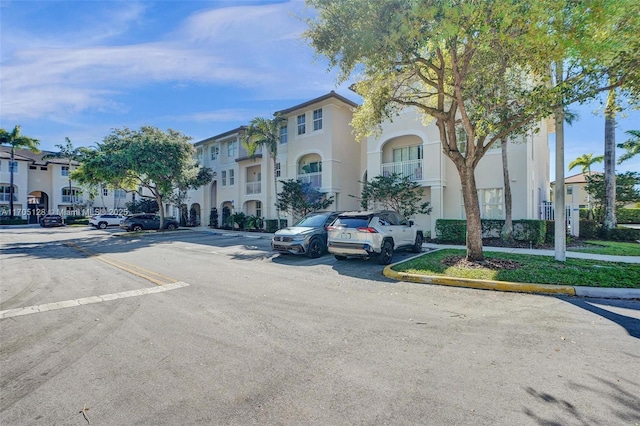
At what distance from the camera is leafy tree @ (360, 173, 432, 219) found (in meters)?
17.6

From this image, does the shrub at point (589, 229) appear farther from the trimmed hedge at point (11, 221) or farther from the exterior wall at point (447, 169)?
the trimmed hedge at point (11, 221)

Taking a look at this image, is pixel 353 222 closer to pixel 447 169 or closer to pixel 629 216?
pixel 447 169

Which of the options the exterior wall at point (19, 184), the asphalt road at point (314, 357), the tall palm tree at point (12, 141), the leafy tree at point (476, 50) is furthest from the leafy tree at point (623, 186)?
the exterior wall at point (19, 184)

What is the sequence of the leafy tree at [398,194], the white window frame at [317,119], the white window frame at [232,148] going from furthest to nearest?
the white window frame at [232,148] → the white window frame at [317,119] → the leafy tree at [398,194]

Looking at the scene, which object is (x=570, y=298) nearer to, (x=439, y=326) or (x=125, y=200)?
(x=439, y=326)

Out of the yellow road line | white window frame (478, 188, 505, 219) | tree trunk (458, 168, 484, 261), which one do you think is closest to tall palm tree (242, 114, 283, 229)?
the yellow road line

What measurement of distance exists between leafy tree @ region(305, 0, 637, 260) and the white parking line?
8.34 m

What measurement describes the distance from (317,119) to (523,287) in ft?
61.9

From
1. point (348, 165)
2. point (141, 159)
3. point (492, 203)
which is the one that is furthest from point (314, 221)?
point (141, 159)

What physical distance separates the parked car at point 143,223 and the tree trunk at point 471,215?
92.8ft

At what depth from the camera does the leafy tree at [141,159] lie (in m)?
23.9

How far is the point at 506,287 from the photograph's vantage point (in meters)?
7.30

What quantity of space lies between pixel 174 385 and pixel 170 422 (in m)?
0.64

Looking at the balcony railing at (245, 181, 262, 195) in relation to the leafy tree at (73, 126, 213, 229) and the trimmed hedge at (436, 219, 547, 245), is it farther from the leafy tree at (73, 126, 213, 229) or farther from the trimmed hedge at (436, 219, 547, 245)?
the trimmed hedge at (436, 219, 547, 245)
